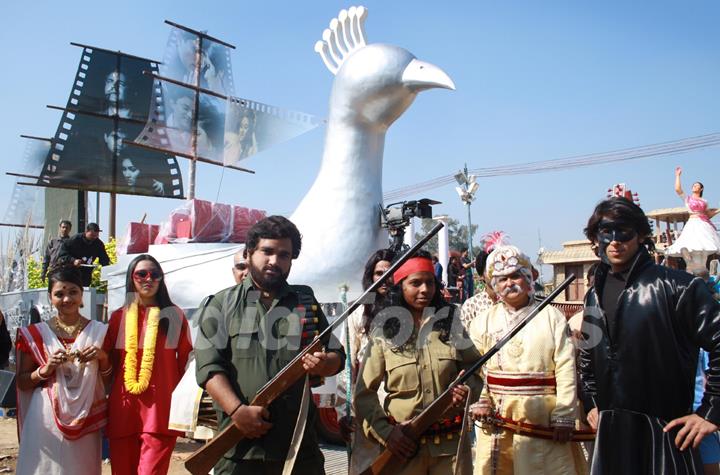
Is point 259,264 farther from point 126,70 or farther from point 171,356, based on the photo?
point 126,70

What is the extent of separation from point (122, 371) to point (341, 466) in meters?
2.16

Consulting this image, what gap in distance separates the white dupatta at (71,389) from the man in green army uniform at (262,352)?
1107 mm

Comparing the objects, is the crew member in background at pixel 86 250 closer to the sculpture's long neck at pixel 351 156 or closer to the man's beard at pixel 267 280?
the sculpture's long neck at pixel 351 156

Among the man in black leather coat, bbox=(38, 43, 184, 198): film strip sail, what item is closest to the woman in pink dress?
the man in black leather coat

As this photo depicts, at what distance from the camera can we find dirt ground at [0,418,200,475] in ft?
16.1

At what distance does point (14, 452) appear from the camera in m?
5.55

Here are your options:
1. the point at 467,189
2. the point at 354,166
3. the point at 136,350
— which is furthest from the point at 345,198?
the point at 467,189

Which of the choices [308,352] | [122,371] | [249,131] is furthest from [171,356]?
[249,131]

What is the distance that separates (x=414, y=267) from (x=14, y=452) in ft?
15.3

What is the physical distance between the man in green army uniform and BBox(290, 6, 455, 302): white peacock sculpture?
8.58 feet

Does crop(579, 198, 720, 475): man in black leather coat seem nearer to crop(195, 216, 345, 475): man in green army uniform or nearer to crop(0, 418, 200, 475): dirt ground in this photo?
crop(195, 216, 345, 475): man in green army uniform

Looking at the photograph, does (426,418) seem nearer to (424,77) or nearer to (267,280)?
(267,280)

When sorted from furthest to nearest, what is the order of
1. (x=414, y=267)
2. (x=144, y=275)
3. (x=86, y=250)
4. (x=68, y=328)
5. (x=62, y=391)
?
(x=86, y=250), (x=144, y=275), (x=68, y=328), (x=62, y=391), (x=414, y=267)

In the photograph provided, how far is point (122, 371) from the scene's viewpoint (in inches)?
131
